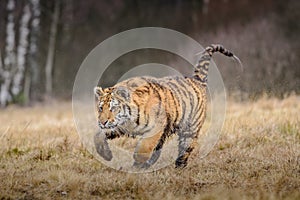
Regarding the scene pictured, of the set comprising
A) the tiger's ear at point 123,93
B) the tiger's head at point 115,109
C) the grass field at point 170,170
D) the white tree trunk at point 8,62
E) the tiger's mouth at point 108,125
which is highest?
the white tree trunk at point 8,62

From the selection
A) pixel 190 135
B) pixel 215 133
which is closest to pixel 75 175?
pixel 190 135

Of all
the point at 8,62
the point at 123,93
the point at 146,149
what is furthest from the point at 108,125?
the point at 8,62

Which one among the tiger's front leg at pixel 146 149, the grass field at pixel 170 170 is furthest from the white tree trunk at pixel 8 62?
the tiger's front leg at pixel 146 149

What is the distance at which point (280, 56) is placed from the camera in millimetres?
17422

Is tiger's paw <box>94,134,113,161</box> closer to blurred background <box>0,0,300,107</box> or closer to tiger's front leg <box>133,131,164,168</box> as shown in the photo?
→ tiger's front leg <box>133,131,164,168</box>

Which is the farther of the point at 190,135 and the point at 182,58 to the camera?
the point at 182,58

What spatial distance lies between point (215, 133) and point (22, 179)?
353 centimetres

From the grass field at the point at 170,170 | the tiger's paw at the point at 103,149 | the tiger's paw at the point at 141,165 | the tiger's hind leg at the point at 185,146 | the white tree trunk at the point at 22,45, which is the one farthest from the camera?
the white tree trunk at the point at 22,45

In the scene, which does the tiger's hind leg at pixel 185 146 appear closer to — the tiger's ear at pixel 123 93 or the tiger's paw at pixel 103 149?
the tiger's paw at pixel 103 149

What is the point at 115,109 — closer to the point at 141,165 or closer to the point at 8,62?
the point at 141,165

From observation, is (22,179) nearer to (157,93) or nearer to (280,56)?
(157,93)

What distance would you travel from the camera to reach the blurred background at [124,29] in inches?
686

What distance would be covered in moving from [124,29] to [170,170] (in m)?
17.2

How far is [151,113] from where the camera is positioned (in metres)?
7.01
